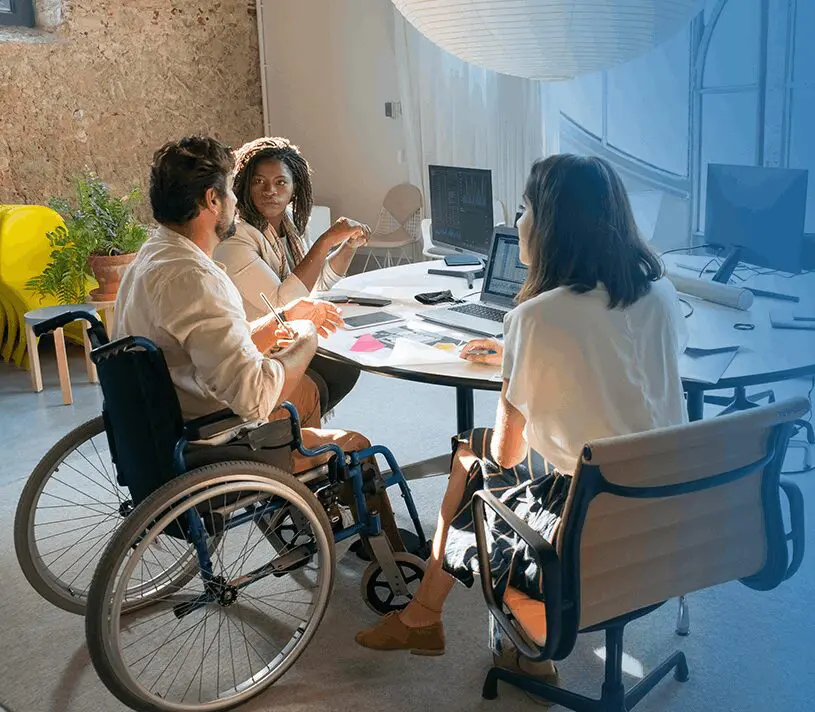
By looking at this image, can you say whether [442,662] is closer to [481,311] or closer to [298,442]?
[298,442]

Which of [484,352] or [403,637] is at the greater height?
[484,352]

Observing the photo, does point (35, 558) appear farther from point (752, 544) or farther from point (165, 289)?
point (752, 544)

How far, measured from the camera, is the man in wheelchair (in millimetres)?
1980

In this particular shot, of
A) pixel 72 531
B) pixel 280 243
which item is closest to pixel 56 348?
pixel 72 531

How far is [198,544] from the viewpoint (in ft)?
6.36

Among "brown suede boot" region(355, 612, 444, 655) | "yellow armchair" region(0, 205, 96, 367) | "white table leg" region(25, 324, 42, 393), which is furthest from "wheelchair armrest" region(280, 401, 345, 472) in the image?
"yellow armchair" region(0, 205, 96, 367)

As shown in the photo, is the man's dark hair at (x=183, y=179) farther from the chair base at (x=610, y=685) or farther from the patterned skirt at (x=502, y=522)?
the chair base at (x=610, y=685)

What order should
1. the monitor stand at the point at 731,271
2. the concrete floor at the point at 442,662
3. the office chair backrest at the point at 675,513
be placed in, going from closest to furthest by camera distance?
the office chair backrest at the point at 675,513
the concrete floor at the point at 442,662
the monitor stand at the point at 731,271

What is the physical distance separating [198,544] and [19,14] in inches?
197

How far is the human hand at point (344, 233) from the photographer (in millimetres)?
2939

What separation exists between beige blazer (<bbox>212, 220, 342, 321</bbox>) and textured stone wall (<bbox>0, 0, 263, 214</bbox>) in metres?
3.52

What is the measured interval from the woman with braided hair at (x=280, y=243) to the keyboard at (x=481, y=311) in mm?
396

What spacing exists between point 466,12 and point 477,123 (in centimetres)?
321

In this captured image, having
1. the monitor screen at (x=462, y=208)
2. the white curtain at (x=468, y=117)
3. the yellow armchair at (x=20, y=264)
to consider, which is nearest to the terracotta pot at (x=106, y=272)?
the yellow armchair at (x=20, y=264)
